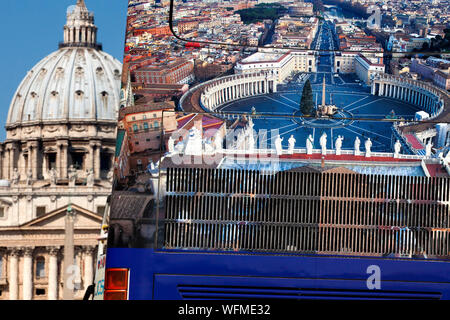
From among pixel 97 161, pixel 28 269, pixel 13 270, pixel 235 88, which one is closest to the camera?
pixel 235 88

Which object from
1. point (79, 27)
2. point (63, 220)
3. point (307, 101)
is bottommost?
point (63, 220)

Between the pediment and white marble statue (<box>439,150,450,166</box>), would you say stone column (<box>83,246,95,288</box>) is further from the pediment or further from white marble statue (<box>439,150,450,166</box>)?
white marble statue (<box>439,150,450,166</box>)

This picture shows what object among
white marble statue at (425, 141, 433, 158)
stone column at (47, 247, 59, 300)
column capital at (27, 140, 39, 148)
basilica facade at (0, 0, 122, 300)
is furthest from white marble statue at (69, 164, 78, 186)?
white marble statue at (425, 141, 433, 158)

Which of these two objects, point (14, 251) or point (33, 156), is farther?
point (14, 251)

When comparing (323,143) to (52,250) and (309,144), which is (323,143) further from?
(52,250)

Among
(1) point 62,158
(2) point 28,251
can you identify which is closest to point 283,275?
(1) point 62,158
